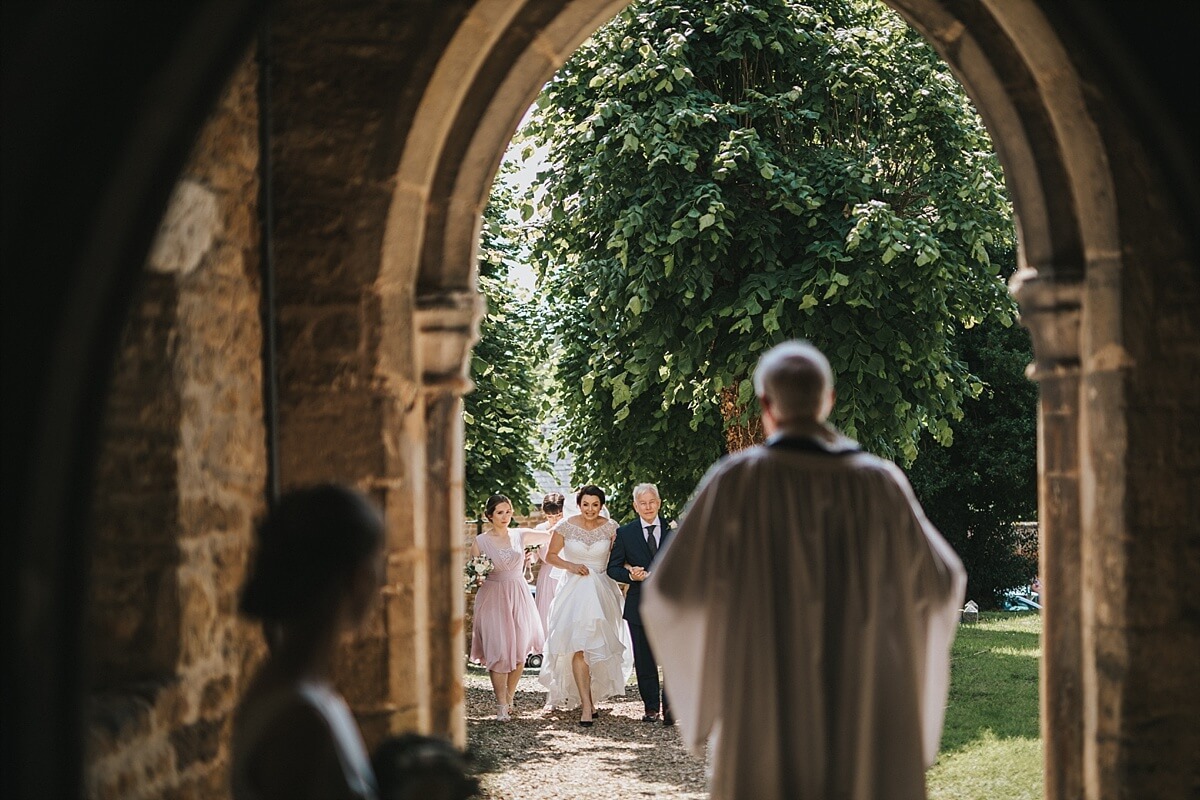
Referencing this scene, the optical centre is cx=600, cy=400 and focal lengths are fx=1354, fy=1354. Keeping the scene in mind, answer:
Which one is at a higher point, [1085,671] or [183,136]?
[183,136]

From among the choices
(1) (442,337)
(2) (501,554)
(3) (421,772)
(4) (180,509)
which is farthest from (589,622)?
(3) (421,772)

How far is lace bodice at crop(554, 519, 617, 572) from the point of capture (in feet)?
32.4

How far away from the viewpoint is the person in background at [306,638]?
2043 mm

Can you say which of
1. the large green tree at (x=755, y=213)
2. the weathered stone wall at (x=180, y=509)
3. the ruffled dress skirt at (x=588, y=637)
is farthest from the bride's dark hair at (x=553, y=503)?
the weathered stone wall at (x=180, y=509)

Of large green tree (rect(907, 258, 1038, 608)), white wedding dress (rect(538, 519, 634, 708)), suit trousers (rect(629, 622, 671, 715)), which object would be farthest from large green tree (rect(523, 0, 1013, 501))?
large green tree (rect(907, 258, 1038, 608))

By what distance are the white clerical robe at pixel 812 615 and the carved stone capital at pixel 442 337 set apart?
1.72 m

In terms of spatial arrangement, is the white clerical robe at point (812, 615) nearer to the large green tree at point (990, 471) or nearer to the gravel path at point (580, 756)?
the gravel path at point (580, 756)

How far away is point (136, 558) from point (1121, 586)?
3196mm

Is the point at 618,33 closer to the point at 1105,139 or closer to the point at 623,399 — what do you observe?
the point at 623,399

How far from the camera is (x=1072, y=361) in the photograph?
4.93m

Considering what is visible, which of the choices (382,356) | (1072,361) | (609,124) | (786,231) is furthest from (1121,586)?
(609,124)

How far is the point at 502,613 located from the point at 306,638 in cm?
804

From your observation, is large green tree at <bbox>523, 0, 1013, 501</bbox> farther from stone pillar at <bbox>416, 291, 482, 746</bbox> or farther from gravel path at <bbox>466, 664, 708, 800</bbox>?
stone pillar at <bbox>416, 291, 482, 746</bbox>

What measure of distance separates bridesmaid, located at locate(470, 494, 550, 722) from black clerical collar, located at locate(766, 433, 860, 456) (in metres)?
6.47
